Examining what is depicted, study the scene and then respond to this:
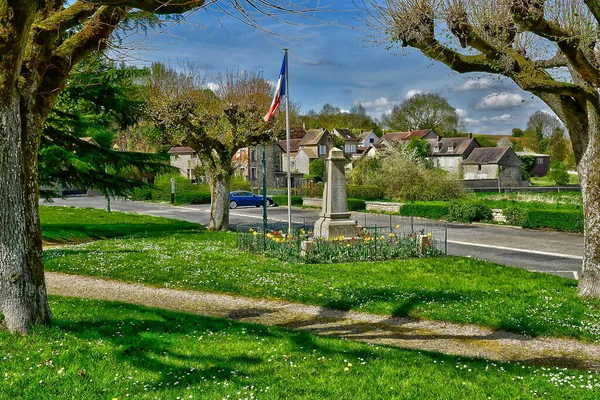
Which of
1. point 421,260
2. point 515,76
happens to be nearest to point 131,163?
point 421,260

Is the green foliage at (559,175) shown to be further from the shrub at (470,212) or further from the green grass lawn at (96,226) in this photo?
the green grass lawn at (96,226)

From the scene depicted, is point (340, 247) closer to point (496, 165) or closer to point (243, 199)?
point (243, 199)

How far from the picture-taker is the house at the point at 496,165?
66000mm

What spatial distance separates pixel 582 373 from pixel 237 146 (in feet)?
63.3

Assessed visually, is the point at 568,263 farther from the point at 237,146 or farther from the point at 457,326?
the point at 237,146

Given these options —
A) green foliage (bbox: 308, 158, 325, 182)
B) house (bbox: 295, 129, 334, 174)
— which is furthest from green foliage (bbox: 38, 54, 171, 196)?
house (bbox: 295, 129, 334, 174)

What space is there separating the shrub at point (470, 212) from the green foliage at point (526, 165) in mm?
41930

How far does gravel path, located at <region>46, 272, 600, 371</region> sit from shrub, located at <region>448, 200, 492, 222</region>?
22.3 metres

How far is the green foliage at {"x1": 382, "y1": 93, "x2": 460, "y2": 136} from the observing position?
85125 millimetres

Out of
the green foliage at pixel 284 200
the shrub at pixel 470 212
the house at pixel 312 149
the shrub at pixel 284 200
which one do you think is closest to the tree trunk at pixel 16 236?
the shrub at pixel 470 212

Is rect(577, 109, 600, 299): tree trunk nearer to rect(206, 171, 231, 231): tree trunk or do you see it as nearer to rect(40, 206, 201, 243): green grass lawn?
rect(206, 171, 231, 231): tree trunk

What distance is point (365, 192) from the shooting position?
1702 inches

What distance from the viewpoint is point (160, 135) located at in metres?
24.1

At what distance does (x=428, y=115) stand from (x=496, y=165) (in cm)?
2292
